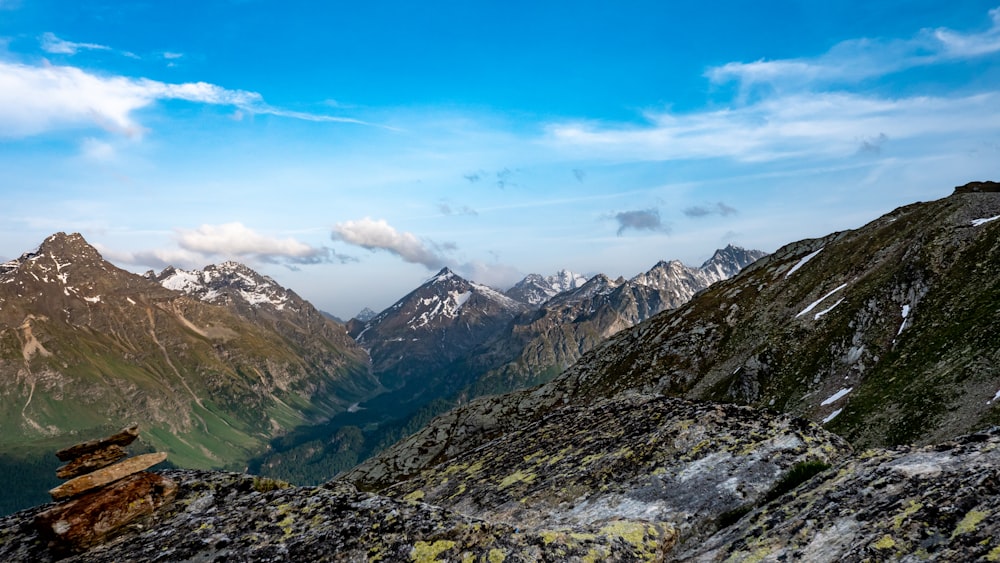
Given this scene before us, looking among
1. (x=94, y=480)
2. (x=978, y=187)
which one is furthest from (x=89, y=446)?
(x=978, y=187)

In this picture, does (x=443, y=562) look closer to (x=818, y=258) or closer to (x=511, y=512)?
(x=511, y=512)

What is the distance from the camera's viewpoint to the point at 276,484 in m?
12.4

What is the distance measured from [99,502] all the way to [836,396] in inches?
2882

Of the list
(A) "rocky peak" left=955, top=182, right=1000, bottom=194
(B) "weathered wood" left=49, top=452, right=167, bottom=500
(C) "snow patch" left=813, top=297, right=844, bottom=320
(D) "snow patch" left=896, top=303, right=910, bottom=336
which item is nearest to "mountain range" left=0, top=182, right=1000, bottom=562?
(B) "weathered wood" left=49, top=452, right=167, bottom=500

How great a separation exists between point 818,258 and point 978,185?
35624 millimetres

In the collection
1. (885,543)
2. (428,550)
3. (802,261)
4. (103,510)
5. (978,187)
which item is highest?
(978,187)

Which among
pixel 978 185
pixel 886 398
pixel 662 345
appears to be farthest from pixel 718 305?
pixel 886 398

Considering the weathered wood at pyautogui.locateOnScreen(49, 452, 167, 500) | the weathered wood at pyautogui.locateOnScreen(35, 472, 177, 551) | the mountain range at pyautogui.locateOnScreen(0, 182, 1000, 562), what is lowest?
the mountain range at pyautogui.locateOnScreen(0, 182, 1000, 562)

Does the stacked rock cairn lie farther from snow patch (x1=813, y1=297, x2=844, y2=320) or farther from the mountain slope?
snow patch (x1=813, y1=297, x2=844, y2=320)

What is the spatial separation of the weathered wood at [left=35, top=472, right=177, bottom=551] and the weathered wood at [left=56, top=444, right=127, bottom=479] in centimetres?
203

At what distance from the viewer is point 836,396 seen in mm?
64625

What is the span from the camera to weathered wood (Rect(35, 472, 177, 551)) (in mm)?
10445

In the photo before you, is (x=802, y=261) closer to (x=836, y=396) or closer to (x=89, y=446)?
(x=836, y=396)

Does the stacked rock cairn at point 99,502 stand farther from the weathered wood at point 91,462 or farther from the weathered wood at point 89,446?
the weathered wood at point 89,446
